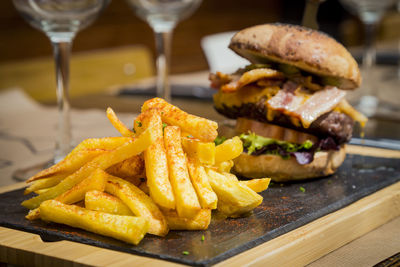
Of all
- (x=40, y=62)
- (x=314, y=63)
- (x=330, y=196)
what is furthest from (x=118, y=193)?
(x=40, y=62)

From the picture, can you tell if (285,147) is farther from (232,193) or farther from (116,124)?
(116,124)

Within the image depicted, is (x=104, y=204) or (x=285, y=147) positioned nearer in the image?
(x=104, y=204)

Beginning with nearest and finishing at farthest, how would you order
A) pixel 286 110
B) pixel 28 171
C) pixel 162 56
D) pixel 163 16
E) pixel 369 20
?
pixel 286 110, pixel 28 171, pixel 163 16, pixel 162 56, pixel 369 20

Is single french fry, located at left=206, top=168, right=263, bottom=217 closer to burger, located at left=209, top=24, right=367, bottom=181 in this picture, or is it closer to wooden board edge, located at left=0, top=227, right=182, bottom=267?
wooden board edge, located at left=0, top=227, right=182, bottom=267

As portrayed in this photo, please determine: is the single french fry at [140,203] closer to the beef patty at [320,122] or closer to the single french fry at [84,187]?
the single french fry at [84,187]

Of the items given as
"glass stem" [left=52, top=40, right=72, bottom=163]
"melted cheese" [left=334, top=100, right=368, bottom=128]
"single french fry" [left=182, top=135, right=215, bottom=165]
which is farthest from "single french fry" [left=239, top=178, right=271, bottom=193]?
"glass stem" [left=52, top=40, right=72, bottom=163]

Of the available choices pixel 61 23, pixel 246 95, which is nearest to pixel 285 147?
pixel 246 95

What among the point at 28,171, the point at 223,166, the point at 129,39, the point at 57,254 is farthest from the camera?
the point at 129,39
